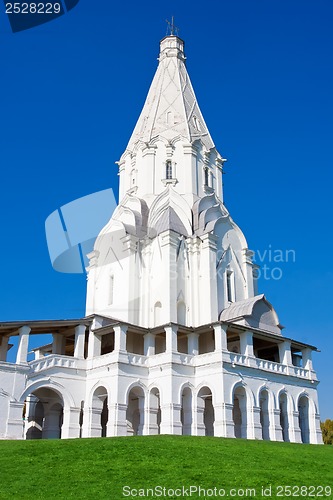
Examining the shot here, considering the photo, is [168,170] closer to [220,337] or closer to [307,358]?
[220,337]

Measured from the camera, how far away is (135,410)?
1111 inches

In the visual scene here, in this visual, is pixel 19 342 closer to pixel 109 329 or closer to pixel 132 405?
pixel 109 329

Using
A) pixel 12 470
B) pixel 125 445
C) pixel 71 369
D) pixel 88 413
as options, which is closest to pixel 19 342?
pixel 71 369

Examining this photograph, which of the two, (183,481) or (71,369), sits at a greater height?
Answer: (71,369)

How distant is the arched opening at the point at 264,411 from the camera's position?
90.0 ft

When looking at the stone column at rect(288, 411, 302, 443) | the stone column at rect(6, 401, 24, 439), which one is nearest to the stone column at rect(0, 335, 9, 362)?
the stone column at rect(6, 401, 24, 439)

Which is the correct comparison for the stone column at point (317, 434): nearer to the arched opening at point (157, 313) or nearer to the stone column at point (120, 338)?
the arched opening at point (157, 313)

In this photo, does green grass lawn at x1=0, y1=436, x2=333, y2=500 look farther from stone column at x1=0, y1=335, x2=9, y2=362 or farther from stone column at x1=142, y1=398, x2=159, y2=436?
stone column at x1=0, y1=335, x2=9, y2=362

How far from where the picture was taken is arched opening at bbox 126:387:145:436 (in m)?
26.5

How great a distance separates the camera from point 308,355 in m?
31.3

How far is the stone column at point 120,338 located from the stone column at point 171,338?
2112mm

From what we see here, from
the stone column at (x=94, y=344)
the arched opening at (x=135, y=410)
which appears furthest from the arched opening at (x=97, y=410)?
the stone column at (x=94, y=344)

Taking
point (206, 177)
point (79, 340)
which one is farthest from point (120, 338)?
point (206, 177)

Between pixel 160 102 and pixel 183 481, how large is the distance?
29486 mm
